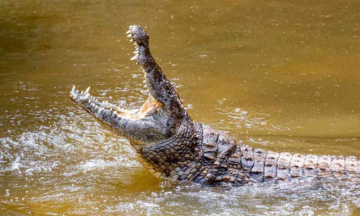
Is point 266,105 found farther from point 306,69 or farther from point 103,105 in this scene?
point 103,105

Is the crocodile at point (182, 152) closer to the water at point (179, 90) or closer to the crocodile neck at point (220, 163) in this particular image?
the crocodile neck at point (220, 163)

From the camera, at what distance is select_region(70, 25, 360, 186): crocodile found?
4969 millimetres

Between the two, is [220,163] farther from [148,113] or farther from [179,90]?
[179,90]

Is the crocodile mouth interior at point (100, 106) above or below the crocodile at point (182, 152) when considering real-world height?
above

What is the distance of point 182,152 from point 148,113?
51cm

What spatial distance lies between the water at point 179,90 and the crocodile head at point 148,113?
59cm

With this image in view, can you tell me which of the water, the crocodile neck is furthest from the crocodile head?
the water

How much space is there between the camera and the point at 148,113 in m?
5.04

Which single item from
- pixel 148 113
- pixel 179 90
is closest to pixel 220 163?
pixel 148 113

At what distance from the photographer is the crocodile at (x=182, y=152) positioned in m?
4.97

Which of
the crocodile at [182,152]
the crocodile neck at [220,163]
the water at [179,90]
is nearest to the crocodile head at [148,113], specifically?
the crocodile at [182,152]

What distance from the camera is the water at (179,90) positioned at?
495 cm

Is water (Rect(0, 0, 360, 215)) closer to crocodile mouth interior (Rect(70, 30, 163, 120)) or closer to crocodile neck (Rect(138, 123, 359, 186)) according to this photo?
crocodile neck (Rect(138, 123, 359, 186))

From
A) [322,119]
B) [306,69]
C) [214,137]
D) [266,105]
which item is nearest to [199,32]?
[306,69]
